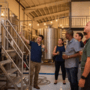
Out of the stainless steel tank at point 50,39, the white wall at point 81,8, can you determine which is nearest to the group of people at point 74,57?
the stainless steel tank at point 50,39

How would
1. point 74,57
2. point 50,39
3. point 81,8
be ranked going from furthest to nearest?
point 81,8 → point 50,39 → point 74,57

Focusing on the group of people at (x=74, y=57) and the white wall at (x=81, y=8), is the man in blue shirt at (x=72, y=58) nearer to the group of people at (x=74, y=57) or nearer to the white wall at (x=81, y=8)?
the group of people at (x=74, y=57)

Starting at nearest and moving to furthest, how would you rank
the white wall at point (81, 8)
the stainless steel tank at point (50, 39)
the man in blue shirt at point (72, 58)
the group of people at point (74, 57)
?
the group of people at point (74, 57) < the man in blue shirt at point (72, 58) < the stainless steel tank at point (50, 39) < the white wall at point (81, 8)

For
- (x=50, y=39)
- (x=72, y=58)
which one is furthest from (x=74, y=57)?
(x=50, y=39)

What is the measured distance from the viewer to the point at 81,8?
12.4 meters

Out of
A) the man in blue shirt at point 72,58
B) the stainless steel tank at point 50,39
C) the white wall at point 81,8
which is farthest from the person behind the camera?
the white wall at point 81,8

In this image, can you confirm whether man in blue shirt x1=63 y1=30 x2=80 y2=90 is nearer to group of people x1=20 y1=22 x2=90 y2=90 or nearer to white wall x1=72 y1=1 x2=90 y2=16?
group of people x1=20 y1=22 x2=90 y2=90

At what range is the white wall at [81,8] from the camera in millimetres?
12305

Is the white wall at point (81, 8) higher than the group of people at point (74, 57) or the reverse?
higher

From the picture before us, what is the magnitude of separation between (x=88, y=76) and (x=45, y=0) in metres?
11.4

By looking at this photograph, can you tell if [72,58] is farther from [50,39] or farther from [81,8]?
[81,8]

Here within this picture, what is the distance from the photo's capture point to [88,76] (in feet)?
5.20

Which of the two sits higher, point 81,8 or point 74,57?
point 81,8

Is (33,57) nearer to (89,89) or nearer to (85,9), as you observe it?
(89,89)
